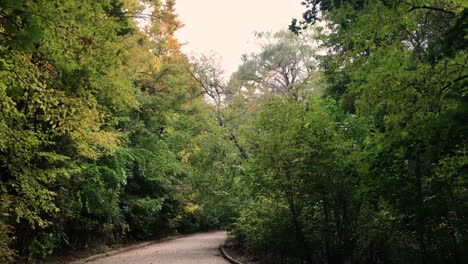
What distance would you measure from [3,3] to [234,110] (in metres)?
16.6

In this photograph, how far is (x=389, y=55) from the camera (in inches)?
227

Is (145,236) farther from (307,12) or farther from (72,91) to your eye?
(307,12)

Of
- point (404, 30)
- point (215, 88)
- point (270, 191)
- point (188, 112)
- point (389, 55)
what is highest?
point (215, 88)

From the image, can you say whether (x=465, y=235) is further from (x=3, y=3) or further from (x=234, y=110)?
(x=234, y=110)

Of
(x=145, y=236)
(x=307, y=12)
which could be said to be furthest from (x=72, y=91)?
(x=145, y=236)

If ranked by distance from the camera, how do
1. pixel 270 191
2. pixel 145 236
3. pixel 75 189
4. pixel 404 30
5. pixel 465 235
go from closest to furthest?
pixel 465 235
pixel 404 30
pixel 270 191
pixel 75 189
pixel 145 236

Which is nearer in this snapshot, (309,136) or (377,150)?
(377,150)

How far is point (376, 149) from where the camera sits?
5742mm

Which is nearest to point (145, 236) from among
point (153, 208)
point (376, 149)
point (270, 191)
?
point (153, 208)

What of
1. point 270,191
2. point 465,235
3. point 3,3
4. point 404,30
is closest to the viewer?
point 3,3

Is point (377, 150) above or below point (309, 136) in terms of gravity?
below

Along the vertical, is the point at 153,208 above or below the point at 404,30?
below

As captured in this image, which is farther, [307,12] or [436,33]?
[436,33]

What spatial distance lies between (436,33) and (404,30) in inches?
60.5
